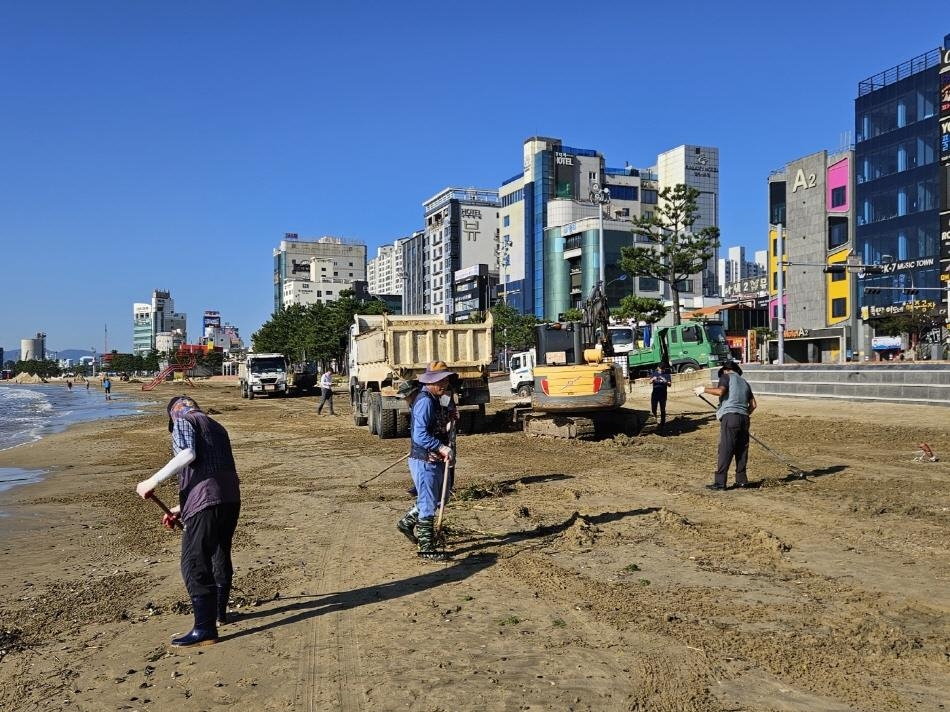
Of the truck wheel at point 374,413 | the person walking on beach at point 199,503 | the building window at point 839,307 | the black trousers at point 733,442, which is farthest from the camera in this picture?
the building window at point 839,307

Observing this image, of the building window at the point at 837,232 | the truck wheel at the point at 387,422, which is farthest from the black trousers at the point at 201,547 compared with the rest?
the building window at the point at 837,232

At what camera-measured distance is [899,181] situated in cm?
5228

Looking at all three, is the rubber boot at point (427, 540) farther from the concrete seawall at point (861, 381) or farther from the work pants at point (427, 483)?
the concrete seawall at point (861, 381)

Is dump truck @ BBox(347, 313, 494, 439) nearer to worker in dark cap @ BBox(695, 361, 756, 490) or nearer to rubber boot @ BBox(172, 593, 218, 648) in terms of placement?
worker in dark cap @ BBox(695, 361, 756, 490)

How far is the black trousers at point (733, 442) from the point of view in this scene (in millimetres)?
10414

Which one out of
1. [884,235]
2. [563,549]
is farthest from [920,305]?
[563,549]

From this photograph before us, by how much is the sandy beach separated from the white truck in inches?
1188

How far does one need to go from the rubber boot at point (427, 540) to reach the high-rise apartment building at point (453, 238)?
118309mm

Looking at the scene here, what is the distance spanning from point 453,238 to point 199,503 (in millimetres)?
130666

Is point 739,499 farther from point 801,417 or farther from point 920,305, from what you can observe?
point 920,305

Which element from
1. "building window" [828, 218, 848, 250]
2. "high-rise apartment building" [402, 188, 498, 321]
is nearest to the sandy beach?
"building window" [828, 218, 848, 250]

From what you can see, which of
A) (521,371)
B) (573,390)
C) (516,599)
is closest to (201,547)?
(516,599)

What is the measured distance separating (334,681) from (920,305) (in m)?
48.3

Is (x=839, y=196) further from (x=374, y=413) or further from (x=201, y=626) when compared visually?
(x=201, y=626)
